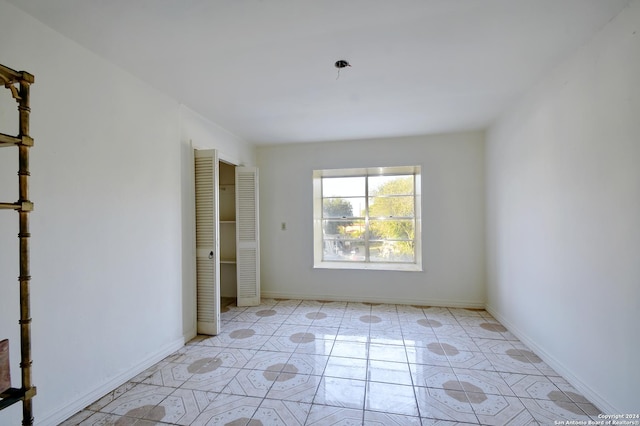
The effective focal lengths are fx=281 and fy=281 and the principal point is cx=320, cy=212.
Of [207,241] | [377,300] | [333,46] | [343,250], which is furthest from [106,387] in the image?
[343,250]

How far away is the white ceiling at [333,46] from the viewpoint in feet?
5.24

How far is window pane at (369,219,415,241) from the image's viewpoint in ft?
14.6

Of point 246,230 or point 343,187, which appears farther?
point 343,187

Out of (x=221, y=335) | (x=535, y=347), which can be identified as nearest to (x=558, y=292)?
(x=535, y=347)

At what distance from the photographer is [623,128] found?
67.0 inches

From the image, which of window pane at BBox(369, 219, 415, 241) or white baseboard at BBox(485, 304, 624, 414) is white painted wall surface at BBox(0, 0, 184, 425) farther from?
white baseboard at BBox(485, 304, 624, 414)

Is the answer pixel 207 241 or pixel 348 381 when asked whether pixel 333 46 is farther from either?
pixel 348 381

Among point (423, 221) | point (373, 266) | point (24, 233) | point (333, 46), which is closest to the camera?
point (24, 233)

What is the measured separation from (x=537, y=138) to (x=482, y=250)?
181 cm

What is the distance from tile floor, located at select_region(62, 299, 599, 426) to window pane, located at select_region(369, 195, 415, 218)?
1746 millimetres

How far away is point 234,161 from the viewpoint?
3.75m

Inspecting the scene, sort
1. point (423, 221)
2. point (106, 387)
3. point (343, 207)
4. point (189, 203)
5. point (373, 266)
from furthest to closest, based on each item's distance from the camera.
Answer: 1. point (343, 207)
2. point (373, 266)
3. point (423, 221)
4. point (189, 203)
5. point (106, 387)

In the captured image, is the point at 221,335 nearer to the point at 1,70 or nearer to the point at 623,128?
the point at 1,70

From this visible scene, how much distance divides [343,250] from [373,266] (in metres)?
0.57
